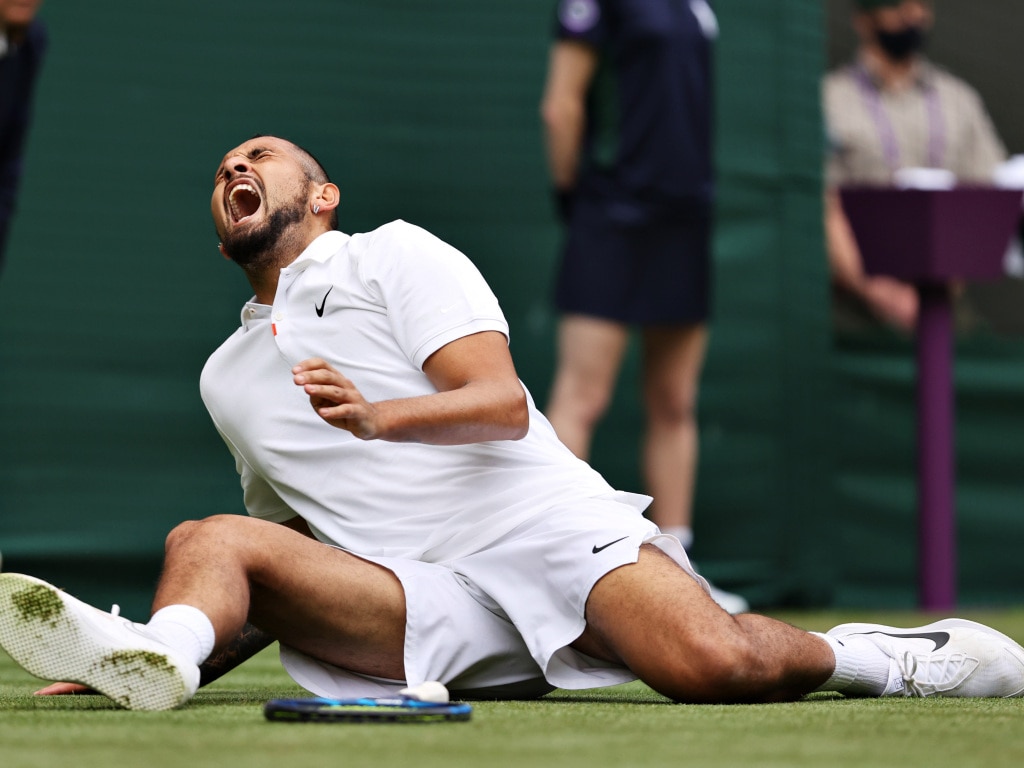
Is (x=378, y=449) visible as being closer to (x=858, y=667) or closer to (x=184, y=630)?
(x=184, y=630)

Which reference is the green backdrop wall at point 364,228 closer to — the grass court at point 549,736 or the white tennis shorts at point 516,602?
the grass court at point 549,736

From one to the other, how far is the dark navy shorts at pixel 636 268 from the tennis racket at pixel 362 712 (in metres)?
2.83

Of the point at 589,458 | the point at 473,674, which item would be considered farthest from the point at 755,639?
the point at 589,458

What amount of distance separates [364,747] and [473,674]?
2.65 feet

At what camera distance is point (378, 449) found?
282 centimetres

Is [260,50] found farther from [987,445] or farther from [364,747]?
[364,747]

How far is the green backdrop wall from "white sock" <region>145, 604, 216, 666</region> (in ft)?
8.50

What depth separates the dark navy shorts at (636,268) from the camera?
5102 mm

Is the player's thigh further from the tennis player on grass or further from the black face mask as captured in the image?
the black face mask

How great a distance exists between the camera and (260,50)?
16.9 feet

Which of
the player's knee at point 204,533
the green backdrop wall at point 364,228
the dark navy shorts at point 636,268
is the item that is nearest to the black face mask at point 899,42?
the green backdrop wall at point 364,228

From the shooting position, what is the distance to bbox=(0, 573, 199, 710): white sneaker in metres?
2.27

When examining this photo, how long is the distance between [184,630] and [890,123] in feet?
14.3

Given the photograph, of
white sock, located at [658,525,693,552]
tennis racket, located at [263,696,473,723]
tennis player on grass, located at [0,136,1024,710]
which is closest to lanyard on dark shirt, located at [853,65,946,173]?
white sock, located at [658,525,693,552]
